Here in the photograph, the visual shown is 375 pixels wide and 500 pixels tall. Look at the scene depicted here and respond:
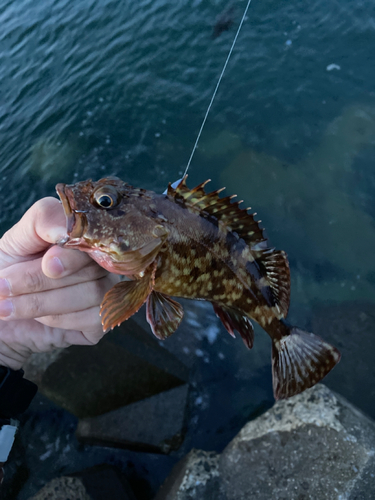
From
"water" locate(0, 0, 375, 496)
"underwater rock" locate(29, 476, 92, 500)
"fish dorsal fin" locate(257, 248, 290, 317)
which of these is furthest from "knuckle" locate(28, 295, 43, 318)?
"water" locate(0, 0, 375, 496)

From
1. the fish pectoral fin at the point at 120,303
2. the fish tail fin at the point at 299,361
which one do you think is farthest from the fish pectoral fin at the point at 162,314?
the fish tail fin at the point at 299,361

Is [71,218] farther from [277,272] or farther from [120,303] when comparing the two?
[277,272]

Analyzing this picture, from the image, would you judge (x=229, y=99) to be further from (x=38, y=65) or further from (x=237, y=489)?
(x=237, y=489)

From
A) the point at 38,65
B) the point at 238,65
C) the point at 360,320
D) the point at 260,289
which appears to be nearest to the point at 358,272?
the point at 360,320

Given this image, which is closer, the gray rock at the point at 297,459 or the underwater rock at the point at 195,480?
the gray rock at the point at 297,459

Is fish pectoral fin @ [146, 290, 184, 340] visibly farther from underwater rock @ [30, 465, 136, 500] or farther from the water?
the water

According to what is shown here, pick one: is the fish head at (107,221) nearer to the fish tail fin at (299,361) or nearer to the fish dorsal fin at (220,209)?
the fish dorsal fin at (220,209)
